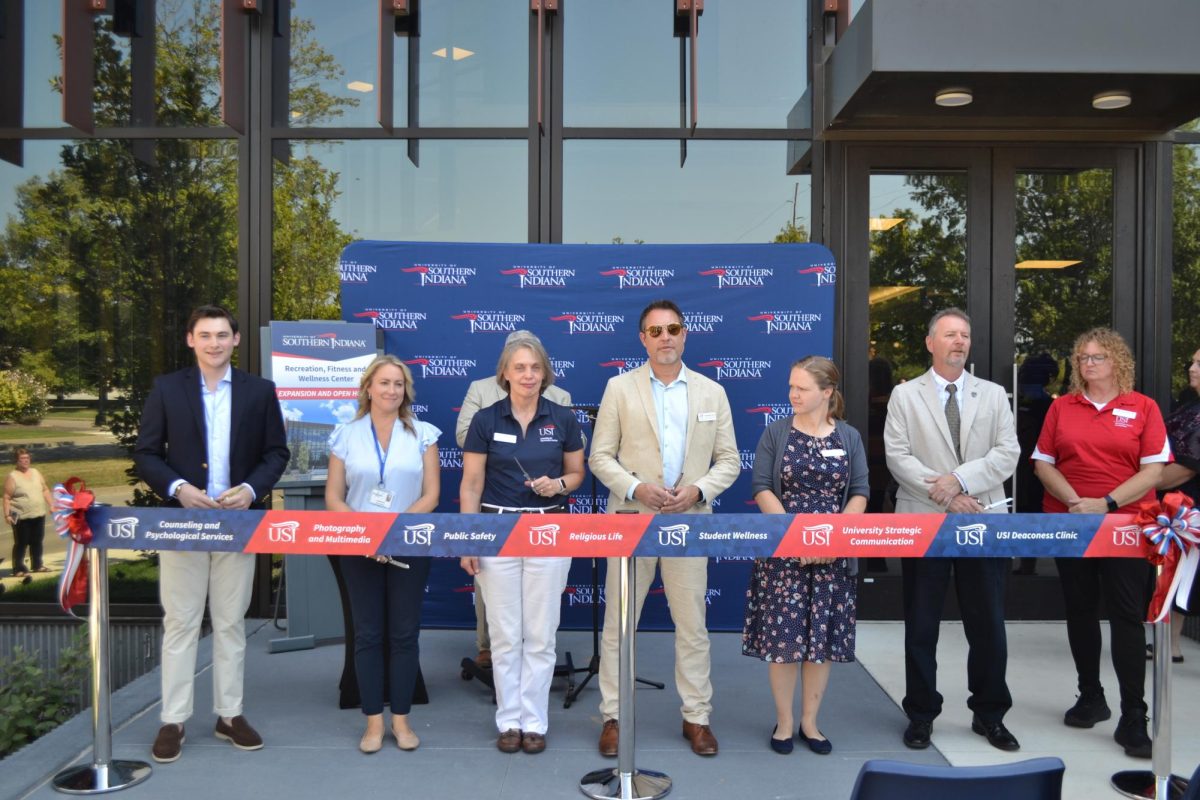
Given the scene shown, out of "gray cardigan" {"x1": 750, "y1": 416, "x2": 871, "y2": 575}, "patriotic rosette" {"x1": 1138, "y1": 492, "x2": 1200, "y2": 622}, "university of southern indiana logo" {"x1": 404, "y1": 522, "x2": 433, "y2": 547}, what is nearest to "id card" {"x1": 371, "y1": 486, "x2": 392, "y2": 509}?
"university of southern indiana logo" {"x1": 404, "y1": 522, "x2": 433, "y2": 547}

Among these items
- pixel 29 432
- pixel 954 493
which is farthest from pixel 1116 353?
pixel 29 432

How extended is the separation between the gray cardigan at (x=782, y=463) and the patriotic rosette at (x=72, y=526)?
264 centimetres

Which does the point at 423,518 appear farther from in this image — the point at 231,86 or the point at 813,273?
the point at 231,86

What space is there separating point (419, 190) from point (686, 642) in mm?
3745

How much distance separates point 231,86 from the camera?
612 centimetres

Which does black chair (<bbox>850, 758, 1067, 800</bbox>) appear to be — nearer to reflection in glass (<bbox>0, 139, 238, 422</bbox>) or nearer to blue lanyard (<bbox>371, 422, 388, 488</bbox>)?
blue lanyard (<bbox>371, 422, 388, 488</bbox>)

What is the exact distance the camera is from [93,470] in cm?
641

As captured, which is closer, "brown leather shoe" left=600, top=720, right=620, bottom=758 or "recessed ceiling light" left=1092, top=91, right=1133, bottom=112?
"brown leather shoe" left=600, top=720, right=620, bottom=758

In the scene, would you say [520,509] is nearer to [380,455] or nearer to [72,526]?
[380,455]

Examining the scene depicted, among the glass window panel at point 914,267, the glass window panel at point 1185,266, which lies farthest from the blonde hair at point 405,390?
the glass window panel at point 1185,266

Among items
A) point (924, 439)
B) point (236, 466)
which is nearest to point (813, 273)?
point (924, 439)

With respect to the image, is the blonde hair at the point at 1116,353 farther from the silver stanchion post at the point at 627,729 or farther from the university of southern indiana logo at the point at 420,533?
the university of southern indiana logo at the point at 420,533

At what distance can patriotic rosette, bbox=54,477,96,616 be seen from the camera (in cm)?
362

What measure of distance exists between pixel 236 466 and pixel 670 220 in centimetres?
344
